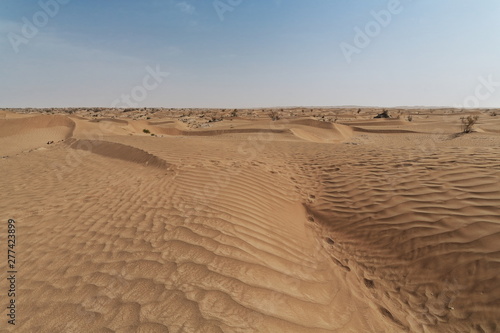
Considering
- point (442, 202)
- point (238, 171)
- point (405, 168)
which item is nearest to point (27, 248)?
point (238, 171)

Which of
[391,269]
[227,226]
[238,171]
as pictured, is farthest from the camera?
[238,171]

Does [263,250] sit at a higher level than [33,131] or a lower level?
lower

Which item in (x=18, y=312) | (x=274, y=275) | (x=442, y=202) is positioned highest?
(x=442, y=202)

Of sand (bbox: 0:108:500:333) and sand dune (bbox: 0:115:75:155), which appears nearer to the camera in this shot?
sand (bbox: 0:108:500:333)

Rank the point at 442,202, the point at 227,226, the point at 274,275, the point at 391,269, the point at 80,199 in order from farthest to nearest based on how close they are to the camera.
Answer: the point at 80,199 < the point at 442,202 < the point at 227,226 < the point at 391,269 < the point at 274,275

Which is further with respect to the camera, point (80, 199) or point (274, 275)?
point (80, 199)

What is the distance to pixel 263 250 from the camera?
314 cm

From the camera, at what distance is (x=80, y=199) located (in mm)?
5242

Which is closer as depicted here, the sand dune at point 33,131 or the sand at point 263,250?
the sand at point 263,250

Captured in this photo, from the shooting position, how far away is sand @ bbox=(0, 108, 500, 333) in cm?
232

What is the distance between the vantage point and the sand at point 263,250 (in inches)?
91.2

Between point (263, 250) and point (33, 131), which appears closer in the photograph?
point (263, 250)

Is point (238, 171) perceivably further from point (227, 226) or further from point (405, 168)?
point (405, 168)

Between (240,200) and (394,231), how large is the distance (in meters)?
2.47
